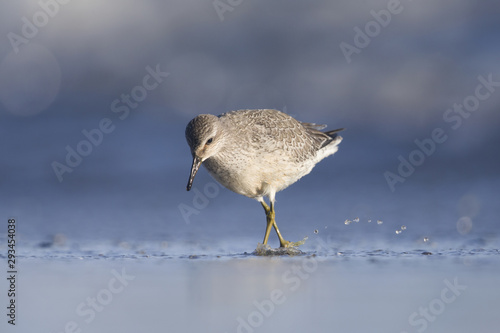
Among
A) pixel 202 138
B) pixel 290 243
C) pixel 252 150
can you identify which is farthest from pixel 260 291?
pixel 290 243

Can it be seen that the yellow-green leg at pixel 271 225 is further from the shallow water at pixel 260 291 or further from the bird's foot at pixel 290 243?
the shallow water at pixel 260 291

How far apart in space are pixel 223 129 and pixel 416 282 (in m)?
2.56

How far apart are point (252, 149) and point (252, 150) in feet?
0.03

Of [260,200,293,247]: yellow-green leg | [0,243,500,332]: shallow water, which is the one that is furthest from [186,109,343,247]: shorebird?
[0,243,500,332]: shallow water

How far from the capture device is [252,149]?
7.45 metres

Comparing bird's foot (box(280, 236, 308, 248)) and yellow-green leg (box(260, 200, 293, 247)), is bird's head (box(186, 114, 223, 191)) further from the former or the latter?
bird's foot (box(280, 236, 308, 248))

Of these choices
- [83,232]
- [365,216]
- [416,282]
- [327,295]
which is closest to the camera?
[327,295]

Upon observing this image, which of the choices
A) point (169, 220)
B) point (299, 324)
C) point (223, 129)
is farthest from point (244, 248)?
point (299, 324)

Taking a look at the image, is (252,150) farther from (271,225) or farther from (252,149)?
(271,225)

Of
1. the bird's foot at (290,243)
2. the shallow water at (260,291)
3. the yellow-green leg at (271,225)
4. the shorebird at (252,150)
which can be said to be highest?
the shorebird at (252,150)

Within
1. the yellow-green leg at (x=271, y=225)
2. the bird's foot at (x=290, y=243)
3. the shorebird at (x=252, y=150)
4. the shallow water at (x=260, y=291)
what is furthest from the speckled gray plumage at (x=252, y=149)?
the shallow water at (x=260, y=291)

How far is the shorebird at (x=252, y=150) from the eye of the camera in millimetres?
6977

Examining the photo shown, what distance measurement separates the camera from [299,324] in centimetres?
421

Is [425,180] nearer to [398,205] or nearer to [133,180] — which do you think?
[398,205]
